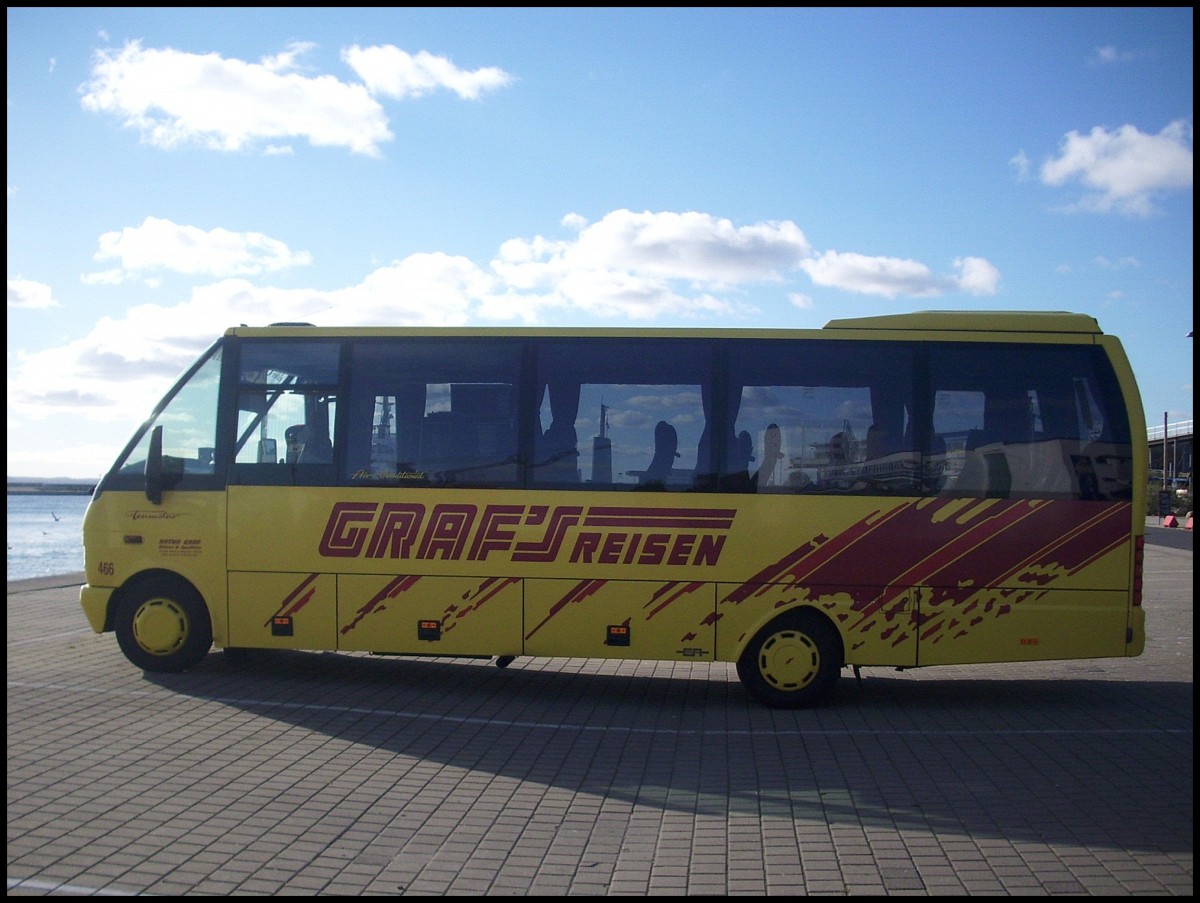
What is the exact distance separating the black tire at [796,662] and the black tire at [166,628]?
16.3 feet

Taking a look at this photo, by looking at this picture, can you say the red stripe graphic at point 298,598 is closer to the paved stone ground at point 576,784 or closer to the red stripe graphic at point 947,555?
the paved stone ground at point 576,784

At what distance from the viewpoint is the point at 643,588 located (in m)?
9.66

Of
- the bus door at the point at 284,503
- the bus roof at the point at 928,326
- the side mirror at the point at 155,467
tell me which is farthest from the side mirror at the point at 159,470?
the bus roof at the point at 928,326

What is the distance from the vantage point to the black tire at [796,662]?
955cm

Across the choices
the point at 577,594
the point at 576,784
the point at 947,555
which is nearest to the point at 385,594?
the point at 577,594

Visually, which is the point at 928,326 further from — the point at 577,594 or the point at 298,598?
the point at 298,598

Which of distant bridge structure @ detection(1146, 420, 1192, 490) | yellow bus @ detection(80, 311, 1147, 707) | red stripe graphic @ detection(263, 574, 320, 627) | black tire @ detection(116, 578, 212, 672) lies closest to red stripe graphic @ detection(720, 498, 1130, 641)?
yellow bus @ detection(80, 311, 1147, 707)

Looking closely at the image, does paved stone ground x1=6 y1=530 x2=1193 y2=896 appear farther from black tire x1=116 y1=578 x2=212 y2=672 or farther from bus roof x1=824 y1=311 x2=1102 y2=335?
bus roof x1=824 y1=311 x2=1102 y2=335

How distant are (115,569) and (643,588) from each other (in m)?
4.94

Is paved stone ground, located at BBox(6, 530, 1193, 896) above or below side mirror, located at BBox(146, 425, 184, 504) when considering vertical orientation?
below

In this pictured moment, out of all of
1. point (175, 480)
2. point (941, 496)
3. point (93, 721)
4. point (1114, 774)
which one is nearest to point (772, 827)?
point (1114, 774)

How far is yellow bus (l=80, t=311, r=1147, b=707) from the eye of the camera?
9.52 metres

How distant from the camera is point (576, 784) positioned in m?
7.00

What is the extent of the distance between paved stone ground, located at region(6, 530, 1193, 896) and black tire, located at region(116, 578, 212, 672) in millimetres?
192
